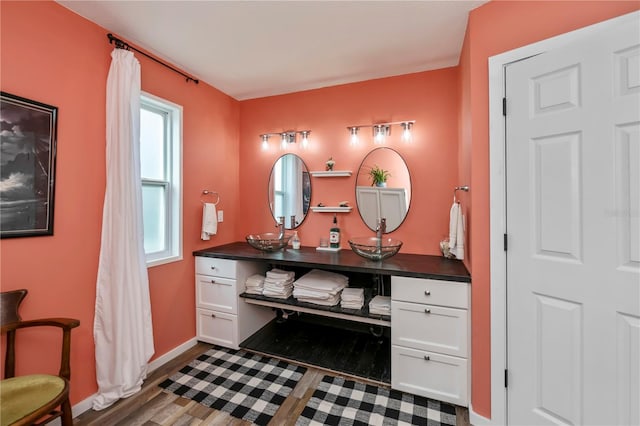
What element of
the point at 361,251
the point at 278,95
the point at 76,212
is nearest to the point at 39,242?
the point at 76,212

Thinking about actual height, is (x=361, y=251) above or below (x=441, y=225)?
below

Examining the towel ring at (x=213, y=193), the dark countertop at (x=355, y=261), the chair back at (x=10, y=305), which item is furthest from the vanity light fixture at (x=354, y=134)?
the chair back at (x=10, y=305)

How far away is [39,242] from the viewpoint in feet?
5.12

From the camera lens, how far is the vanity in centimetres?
178

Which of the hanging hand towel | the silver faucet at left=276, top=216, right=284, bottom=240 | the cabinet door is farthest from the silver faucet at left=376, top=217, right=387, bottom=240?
the hanging hand towel

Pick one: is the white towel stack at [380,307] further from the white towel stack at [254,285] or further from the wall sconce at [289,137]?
the wall sconce at [289,137]

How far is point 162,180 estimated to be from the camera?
2398mm

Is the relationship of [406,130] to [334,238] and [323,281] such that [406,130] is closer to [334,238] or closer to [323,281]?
[334,238]

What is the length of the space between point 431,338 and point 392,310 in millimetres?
297

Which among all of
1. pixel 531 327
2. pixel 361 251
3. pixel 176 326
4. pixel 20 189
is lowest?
pixel 176 326

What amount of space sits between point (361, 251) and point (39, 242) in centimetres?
203

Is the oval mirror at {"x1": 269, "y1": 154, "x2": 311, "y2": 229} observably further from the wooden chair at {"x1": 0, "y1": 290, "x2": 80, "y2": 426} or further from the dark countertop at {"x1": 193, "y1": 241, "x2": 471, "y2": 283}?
the wooden chair at {"x1": 0, "y1": 290, "x2": 80, "y2": 426}

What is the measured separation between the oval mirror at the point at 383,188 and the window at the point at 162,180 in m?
1.69

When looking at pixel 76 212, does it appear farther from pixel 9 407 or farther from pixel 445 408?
pixel 445 408
